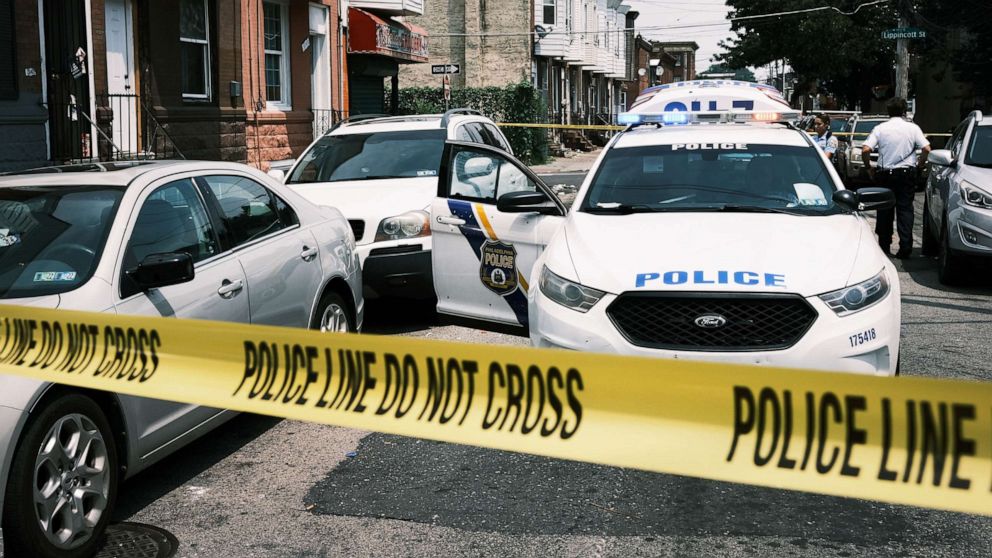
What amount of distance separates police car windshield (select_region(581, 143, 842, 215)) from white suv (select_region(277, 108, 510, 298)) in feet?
7.36

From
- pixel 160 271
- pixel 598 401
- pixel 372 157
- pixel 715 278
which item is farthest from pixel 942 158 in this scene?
pixel 598 401

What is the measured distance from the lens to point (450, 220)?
24.5 ft

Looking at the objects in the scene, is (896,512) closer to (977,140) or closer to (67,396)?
(67,396)

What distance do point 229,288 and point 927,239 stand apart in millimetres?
10569

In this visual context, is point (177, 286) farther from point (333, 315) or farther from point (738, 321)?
point (738, 321)

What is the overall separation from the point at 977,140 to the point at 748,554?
364 inches

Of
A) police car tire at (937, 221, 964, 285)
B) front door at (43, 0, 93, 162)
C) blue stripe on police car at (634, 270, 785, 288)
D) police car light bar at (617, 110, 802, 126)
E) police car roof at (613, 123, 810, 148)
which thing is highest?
front door at (43, 0, 93, 162)

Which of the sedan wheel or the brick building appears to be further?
the brick building

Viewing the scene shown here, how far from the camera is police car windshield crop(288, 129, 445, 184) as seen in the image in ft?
33.8

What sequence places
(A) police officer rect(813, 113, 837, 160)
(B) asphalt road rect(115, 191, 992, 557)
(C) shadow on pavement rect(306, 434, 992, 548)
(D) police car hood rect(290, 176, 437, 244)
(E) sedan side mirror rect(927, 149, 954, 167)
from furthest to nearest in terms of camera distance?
(A) police officer rect(813, 113, 837, 160) < (E) sedan side mirror rect(927, 149, 954, 167) < (D) police car hood rect(290, 176, 437, 244) < (C) shadow on pavement rect(306, 434, 992, 548) < (B) asphalt road rect(115, 191, 992, 557)

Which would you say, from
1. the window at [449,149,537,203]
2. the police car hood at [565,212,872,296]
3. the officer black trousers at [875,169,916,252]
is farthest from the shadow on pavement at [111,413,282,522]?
the officer black trousers at [875,169,916,252]

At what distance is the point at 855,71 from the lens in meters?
54.8

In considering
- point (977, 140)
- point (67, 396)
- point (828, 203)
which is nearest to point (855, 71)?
point (977, 140)

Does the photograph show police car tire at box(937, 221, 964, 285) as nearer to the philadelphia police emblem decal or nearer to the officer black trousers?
the officer black trousers
